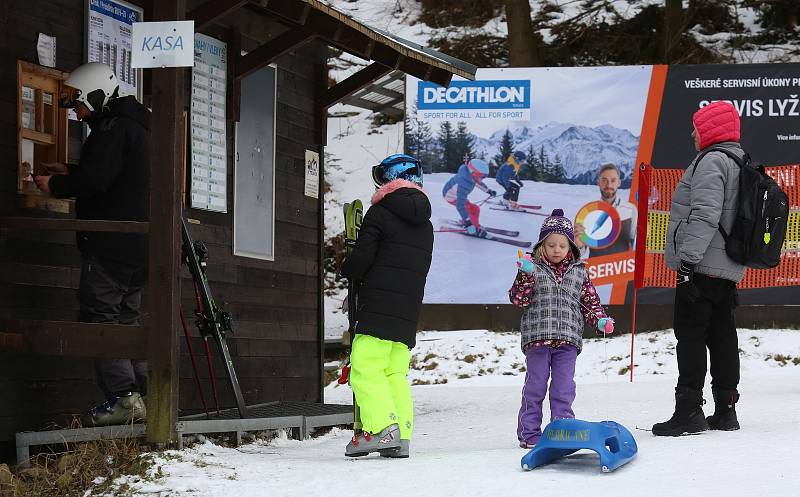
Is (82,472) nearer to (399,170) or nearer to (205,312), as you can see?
(205,312)

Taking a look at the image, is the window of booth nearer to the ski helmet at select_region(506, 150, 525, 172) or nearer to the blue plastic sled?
the blue plastic sled

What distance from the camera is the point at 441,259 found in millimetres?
15531

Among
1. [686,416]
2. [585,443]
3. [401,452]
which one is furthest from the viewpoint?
[686,416]

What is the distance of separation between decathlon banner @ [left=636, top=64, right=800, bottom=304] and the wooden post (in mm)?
9367

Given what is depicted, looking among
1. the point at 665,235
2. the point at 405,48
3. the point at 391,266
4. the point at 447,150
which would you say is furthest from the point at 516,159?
the point at 391,266

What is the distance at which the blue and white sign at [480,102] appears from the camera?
51.5 ft

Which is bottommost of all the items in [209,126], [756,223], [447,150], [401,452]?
[401,452]


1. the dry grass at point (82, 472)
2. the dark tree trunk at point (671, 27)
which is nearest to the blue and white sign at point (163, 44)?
the dry grass at point (82, 472)

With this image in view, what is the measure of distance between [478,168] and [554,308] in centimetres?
857

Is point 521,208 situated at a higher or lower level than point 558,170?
lower

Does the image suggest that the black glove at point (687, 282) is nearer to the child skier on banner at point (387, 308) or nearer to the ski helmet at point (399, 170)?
the child skier on banner at point (387, 308)

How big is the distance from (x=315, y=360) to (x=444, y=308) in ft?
17.2

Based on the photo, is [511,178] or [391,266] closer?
[391,266]

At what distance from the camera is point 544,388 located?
7.23m
